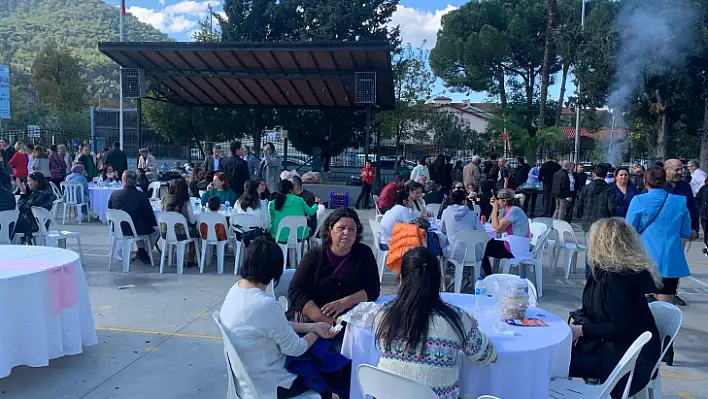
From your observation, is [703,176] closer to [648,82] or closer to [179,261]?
[179,261]

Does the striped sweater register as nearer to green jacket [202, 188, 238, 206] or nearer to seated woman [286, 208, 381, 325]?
seated woman [286, 208, 381, 325]

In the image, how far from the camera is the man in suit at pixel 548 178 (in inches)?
512

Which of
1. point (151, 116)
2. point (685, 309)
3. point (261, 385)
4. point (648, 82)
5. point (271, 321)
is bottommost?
point (685, 309)

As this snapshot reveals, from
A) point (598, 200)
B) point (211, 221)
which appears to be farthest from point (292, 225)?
point (598, 200)

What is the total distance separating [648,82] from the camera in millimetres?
21594

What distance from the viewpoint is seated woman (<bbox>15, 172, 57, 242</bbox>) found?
23.0 ft

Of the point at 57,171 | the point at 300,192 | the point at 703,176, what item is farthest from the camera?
the point at 57,171

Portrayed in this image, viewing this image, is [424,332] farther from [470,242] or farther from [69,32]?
[69,32]

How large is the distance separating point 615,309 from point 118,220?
231 inches

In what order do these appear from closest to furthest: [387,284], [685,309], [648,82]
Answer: [685,309], [387,284], [648,82]

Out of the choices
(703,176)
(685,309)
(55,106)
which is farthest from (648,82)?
(55,106)

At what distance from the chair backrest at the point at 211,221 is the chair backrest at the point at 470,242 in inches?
115

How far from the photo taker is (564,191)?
1229 cm

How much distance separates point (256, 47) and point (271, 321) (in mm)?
10603
